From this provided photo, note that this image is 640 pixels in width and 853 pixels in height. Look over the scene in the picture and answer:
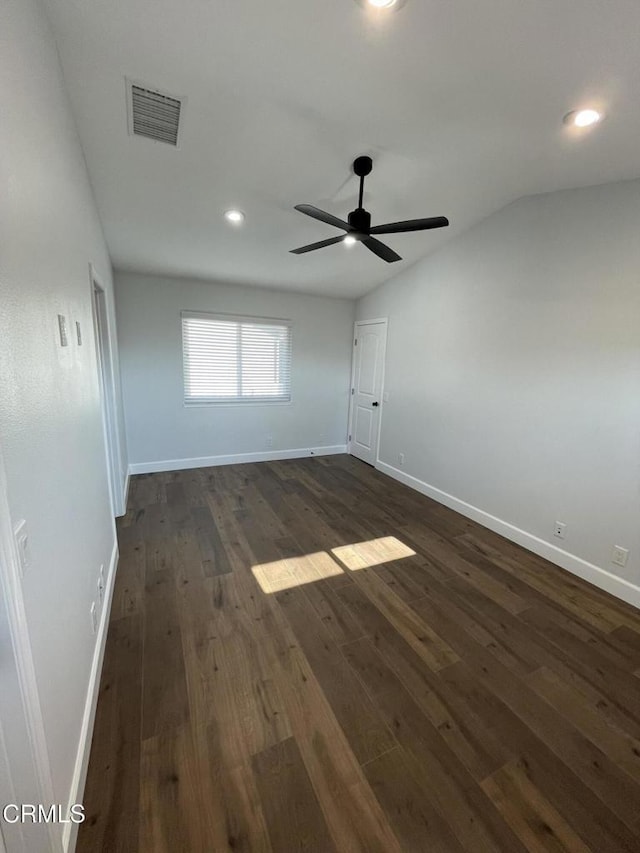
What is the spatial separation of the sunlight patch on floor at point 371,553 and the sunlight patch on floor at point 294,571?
0.11 meters

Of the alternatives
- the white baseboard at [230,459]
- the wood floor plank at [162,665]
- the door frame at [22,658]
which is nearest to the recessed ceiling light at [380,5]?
the door frame at [22,658]

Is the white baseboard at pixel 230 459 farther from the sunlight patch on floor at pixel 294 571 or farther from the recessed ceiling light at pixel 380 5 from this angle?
the recessed ceiling light at pixel 380 5

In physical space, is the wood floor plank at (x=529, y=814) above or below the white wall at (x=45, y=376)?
below

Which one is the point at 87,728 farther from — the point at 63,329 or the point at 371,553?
the point at 371,553

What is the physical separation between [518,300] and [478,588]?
2.39 meters

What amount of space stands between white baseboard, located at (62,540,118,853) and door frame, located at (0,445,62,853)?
194 millimetres

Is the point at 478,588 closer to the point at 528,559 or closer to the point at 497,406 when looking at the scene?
the point at 528,559

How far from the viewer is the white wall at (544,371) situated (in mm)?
2424


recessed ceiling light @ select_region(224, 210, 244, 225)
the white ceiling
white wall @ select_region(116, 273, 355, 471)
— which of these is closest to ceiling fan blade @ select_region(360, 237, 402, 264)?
the white ceiling

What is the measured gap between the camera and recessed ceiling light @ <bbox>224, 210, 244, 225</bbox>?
9.59ft

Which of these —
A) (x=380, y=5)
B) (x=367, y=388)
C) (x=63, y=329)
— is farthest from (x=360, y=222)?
(x=367, y=388)

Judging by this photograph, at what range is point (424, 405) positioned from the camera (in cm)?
417

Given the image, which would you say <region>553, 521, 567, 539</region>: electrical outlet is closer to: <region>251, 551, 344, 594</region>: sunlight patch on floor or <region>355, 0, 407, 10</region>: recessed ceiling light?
<region>251, 551, 344, 594</region>: sunlight patch on floor

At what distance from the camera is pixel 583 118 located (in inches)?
73.8
